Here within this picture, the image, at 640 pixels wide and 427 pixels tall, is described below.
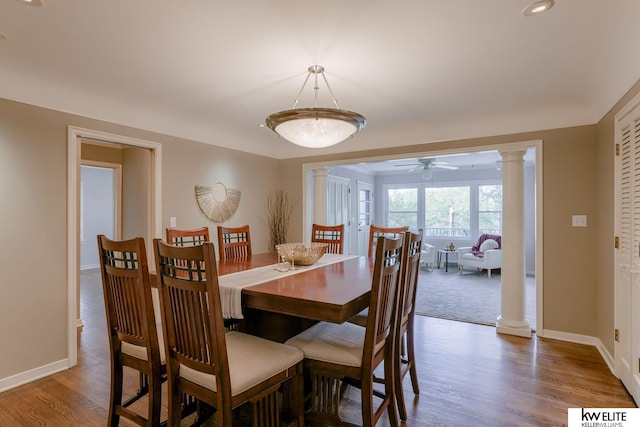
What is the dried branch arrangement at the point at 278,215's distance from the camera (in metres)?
5.01

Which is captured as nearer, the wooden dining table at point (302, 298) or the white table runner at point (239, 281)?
the wooden dining table at point (302, 298)

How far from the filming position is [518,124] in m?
3.52

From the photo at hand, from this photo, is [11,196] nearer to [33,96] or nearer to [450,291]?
[33,96]

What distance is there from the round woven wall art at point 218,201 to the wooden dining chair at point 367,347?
2558 millimetres

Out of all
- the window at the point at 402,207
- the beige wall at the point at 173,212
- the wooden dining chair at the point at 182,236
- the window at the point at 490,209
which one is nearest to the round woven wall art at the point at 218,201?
the beige wall at the point at 173,212

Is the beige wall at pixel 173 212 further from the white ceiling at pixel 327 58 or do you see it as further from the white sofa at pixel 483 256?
the white sofa at pixel 483 256

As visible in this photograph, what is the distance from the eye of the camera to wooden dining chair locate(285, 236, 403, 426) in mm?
1605

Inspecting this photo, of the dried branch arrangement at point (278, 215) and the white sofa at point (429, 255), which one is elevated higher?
the dried branch arrangement at point (278, 215)

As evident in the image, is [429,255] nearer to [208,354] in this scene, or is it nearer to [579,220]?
[579,220]

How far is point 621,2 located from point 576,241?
2.32 m

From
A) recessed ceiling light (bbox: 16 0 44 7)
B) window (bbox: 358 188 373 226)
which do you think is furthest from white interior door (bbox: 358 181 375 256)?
recessed ceiling light (bbox: 16 0 44 7)

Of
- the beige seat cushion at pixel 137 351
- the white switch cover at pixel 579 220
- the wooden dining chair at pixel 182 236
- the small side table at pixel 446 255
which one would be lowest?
the small side table at pixel 446 255

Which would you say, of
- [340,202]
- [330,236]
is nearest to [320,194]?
[330,236]

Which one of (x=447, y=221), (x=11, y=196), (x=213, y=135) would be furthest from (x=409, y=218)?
Answer: (x=11, y=196)
